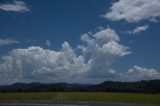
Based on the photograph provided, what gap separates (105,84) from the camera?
468 feet

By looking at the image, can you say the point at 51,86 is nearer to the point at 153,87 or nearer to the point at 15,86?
the point at 15,86

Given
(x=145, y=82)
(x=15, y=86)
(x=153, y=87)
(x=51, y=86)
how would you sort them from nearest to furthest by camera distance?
1. (x=153, y=87)
2. (x=145, y=82)
3. (x=51, y=86)
4. (x=15, y=86)

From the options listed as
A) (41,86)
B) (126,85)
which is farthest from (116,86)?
(41,86)

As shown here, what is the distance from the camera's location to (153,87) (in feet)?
376

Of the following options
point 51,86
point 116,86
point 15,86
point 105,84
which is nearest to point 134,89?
point 116,86

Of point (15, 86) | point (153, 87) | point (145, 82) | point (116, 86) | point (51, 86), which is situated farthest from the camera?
point (15, 86)

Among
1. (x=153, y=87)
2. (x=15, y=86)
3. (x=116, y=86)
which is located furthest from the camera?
(x=15, y=86)

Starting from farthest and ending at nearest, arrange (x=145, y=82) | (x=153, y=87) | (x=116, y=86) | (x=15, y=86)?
(x=15, y=86), (x=116, y=86), (x=145, y=82), (x=153, y=87)

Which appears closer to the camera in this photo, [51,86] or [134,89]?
[134,89]

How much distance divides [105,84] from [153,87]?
103ft

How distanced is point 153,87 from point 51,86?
45622 millimetres

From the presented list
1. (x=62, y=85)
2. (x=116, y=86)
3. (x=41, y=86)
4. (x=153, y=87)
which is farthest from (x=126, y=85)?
(x=41, y=86)

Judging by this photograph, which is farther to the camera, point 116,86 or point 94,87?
point 94,87

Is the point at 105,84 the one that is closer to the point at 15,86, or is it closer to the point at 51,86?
the point at 51,86
